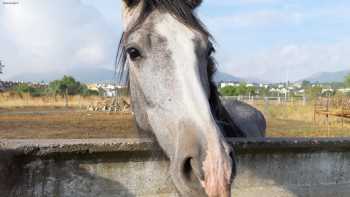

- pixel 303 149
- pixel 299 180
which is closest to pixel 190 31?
pixel 303 149

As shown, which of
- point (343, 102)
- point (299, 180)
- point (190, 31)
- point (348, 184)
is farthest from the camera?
point (343, 102)

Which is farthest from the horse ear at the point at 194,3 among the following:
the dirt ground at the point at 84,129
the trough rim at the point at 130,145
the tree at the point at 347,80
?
the tree at the point at 347,80

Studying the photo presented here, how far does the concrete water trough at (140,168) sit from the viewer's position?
7.97ft

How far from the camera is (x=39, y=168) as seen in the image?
246 centimetres

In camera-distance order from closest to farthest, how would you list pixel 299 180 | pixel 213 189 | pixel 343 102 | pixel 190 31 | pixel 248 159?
pixel 213 189
pixel 190 31
pixel 248 159
pixel 299 180
pixel 343 102

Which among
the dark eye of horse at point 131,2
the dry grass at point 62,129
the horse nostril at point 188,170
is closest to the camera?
the horse nostril at point 188,170

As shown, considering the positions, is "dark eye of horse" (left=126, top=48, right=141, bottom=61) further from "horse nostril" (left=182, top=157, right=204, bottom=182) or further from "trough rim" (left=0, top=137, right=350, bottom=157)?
"horse nostril" (left=182, top=157, right=204, bottom=182)

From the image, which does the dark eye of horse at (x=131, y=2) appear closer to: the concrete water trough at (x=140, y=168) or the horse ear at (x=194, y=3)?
the horse ear at (x=194, y=3)

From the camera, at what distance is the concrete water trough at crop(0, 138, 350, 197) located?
2.43 m

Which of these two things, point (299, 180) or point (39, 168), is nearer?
point (39, 168)

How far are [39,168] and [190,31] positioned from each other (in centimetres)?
122

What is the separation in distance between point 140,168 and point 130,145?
0.22 metres

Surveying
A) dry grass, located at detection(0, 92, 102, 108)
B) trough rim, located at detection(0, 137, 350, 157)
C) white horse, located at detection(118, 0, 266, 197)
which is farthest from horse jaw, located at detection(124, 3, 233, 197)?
dry grass, located at detection(0, 92, 102, 108)

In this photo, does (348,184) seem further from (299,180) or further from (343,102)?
(343,102)
